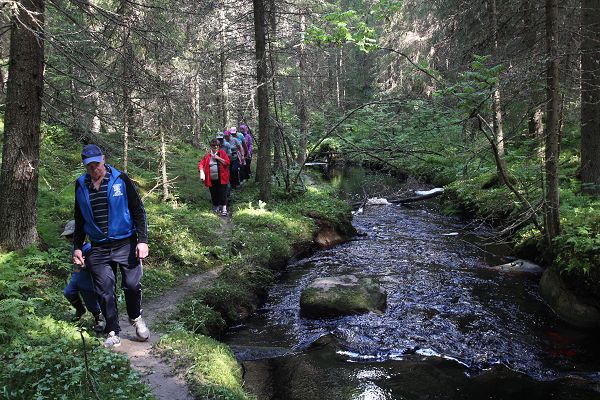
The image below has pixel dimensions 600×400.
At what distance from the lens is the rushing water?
604cm

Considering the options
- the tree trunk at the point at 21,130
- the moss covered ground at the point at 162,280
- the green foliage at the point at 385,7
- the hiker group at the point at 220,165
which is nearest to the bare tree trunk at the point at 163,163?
the moss covered ground at the point at 162,280

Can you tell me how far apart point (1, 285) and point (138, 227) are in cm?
240

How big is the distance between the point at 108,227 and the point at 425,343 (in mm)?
Answer: 5032

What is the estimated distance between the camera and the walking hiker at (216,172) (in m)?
12.6

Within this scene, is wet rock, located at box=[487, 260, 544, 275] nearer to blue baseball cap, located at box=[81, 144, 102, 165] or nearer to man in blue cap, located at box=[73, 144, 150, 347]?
man in blue cap, located at box=[73, 144, 150, 347]

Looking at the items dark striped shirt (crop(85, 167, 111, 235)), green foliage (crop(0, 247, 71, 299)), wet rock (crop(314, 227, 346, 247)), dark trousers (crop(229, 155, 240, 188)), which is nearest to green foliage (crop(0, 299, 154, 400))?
green foliage (crop(0, 247, 71, 299))

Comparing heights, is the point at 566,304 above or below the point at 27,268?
below

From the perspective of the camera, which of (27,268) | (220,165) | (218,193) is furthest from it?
(218,193)

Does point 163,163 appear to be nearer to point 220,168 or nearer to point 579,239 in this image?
point 220,168

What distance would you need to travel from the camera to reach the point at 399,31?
29.9 m

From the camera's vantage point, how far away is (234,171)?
1562 centimetres

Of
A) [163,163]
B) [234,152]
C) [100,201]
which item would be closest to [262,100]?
[234,152]

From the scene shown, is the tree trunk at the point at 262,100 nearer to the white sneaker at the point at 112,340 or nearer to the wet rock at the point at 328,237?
the wet rock at the point at 328,237

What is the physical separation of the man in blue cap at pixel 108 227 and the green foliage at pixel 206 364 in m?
0.72
